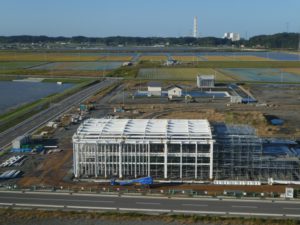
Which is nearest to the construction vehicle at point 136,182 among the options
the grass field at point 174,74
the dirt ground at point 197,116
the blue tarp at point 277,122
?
the dirt ground at point 197,116

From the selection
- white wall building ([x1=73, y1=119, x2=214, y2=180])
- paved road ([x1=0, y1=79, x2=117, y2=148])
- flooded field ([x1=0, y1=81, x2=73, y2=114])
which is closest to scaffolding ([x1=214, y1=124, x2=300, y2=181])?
white wall building ([x1=73, y1=119, x2=214, y2=180])

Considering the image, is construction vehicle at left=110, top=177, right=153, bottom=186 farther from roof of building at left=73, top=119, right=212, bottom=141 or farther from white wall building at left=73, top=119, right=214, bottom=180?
roof of building at left=73, top=119, right=212, bottom=141

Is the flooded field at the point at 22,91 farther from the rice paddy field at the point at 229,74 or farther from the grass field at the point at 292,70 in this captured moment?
the grass field at the point at 292,70

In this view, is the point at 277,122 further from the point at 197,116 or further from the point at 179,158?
the point at 179,158

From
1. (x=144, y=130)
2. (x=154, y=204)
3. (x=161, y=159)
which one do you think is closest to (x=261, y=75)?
(x=144, y=130)

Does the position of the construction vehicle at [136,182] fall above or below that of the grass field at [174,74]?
below

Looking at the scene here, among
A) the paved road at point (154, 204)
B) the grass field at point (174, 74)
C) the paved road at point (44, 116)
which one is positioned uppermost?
the grass field at point (174, 74)

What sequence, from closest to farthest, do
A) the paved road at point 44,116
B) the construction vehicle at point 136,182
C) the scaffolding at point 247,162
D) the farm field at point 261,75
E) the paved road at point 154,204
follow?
the paved road at point 154,204
the construction vehicle at point 136,182
the scaffolding at point 247,162
the paved road at point 44,116
the farm field at point 261,75

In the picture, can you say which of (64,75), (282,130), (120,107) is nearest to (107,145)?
(282,130)
